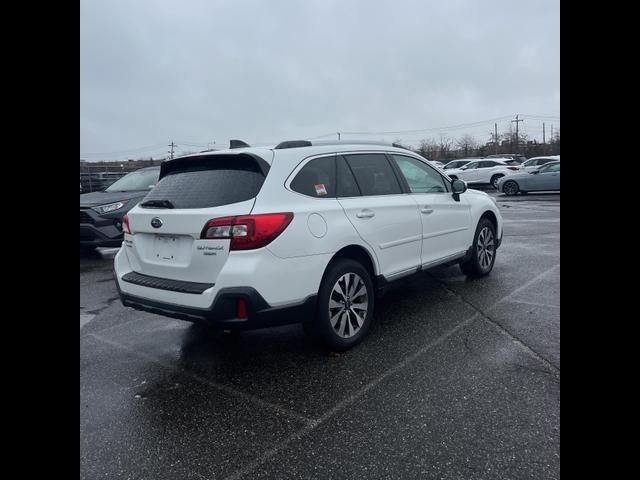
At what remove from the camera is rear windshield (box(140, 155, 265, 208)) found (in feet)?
11.3

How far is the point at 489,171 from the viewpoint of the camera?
27031 mm

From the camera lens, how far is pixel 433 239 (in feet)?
16.3

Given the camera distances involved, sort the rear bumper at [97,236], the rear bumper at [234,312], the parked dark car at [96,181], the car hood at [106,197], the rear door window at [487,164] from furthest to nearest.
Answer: the rear door window at [487,164] < the parked dark car at [96,181] < the car hood at [106,197] < the rear bumper at [97,236] < the rear bumper at [234,312]

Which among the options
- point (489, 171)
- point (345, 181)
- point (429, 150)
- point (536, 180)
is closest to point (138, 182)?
point (345, 181)

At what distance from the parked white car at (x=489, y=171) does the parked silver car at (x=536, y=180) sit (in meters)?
3.73

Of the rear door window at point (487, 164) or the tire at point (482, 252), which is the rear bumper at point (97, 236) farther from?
the rear door window at point (487, 164)

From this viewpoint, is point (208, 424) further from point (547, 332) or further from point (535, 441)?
point (547, 332)

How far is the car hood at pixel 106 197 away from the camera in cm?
813

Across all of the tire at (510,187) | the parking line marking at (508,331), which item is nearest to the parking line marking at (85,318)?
the parking line marking at (508,331)

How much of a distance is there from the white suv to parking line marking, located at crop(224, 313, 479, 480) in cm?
50
